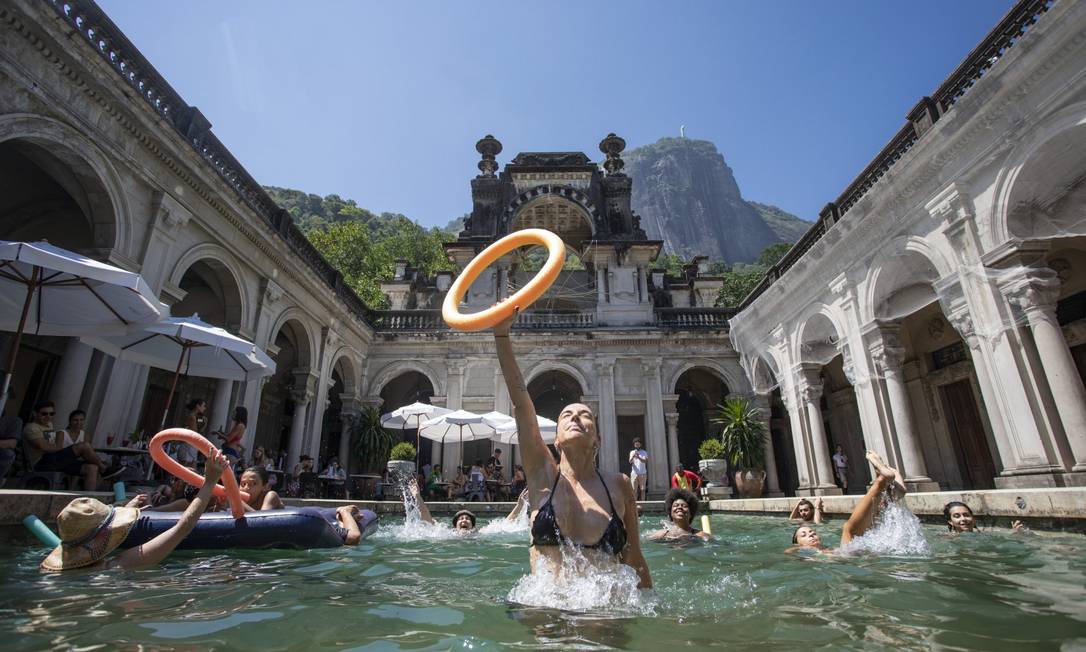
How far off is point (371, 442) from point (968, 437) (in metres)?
17.8

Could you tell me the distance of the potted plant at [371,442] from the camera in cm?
1766

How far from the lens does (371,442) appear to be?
58.0 feet

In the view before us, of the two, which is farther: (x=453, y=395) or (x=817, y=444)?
(x=453, y=395)

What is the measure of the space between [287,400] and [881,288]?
19835 mm

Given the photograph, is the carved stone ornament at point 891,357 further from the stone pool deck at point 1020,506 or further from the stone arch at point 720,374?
the stone arch at point 720,374

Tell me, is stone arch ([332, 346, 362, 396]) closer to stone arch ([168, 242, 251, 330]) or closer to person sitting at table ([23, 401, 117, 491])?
stone arch ([168, 242, 251, 330])

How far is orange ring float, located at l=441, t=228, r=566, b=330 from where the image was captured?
2914 mm

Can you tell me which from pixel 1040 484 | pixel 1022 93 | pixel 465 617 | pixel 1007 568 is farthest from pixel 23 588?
pixel 1022 93

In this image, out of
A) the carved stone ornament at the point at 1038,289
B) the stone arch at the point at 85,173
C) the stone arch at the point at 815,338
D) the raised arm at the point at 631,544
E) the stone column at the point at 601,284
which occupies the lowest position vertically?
the raised arm at the point at 631,544

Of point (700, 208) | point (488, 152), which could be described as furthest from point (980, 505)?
point (700, 208)

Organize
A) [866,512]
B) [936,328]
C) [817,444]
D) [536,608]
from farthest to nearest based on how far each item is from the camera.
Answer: [817,444] < [936,328] < [866,512] < [536,608]

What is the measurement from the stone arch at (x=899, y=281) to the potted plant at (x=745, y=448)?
5997 millimetres

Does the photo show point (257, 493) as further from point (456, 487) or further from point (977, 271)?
point (977, 271)

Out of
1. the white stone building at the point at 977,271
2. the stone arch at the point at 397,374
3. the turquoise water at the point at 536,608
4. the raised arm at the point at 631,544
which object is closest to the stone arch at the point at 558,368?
the stone arch at the point at 397,374
